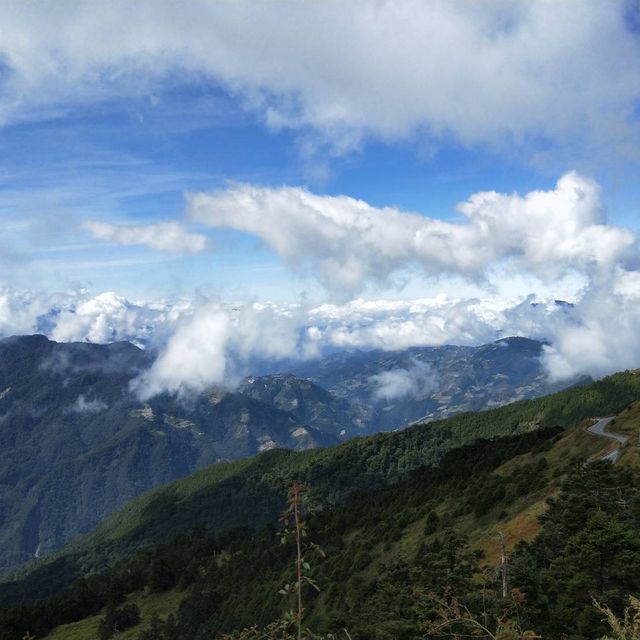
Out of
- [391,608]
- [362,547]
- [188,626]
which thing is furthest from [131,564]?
[391,608]

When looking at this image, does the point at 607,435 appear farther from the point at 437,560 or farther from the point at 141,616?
the point at 141,616

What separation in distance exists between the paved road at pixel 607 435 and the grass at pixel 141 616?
111 metres

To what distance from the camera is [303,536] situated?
891cm

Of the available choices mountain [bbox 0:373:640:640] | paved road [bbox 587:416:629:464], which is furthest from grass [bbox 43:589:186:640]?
paved road [bbox 587:416:629:464]

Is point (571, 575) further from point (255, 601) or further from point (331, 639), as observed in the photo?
point (255, 601)

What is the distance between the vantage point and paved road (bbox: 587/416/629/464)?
87.6 meters

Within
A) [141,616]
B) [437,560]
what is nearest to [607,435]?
[437,560]

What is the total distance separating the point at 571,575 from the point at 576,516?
11.9 metres

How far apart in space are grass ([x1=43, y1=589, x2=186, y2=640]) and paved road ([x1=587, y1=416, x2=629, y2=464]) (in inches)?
4372

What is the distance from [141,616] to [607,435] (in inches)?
4990

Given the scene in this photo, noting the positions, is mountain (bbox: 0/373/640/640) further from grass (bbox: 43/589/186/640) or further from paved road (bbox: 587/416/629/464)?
paved road (bbox: 587/416/629/464)

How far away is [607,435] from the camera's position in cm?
10731

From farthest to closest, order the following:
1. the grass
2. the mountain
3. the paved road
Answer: the grass → the paved road → the mountain

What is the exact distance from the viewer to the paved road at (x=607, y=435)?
8764cm
